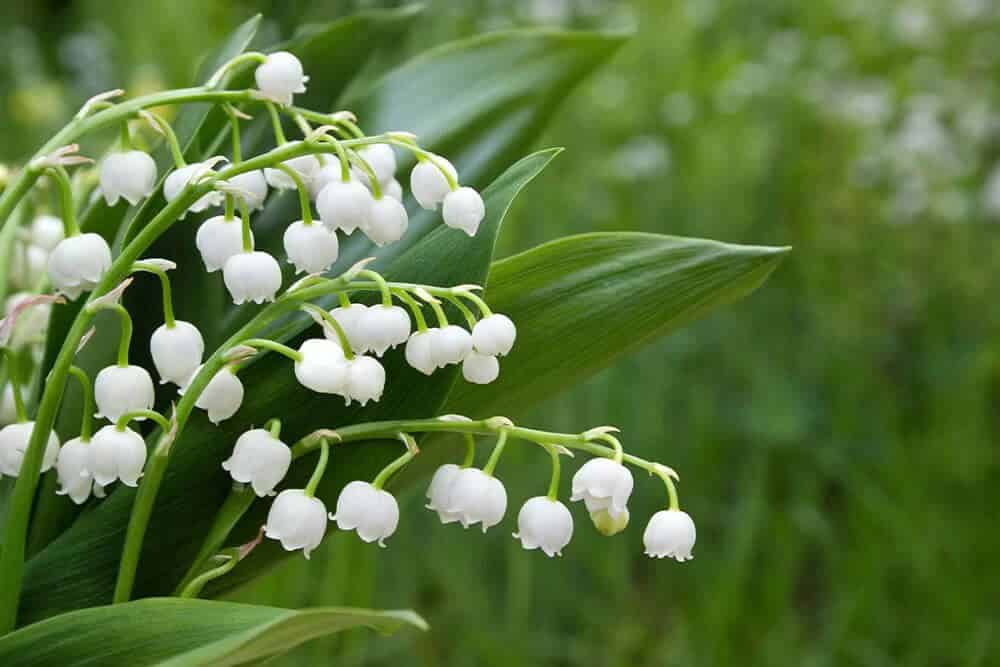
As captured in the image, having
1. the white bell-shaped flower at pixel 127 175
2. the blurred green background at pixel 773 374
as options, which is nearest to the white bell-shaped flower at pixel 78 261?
the white bell-shaped flower at pixel 127 175

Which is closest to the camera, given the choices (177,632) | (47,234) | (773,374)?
(177,632)

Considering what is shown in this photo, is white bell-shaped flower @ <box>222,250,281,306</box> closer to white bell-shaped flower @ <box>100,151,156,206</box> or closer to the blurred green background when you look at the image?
white bell-shaped flower @ <box>100,151,156,206</box>

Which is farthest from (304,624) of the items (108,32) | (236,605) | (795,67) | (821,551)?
(108,32)

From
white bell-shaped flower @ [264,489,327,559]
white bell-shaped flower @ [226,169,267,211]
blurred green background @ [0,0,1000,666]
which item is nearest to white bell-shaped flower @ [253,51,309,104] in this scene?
white bell-shaped flower @ [226,169,267,211]

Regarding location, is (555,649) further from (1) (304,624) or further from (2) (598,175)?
(1) (304,624)

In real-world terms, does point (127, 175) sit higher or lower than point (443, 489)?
higher

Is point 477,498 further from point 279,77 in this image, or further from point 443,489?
point 279,77

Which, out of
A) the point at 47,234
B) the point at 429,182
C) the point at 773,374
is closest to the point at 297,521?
the point at 429,182
